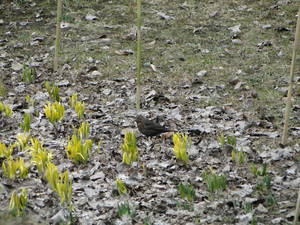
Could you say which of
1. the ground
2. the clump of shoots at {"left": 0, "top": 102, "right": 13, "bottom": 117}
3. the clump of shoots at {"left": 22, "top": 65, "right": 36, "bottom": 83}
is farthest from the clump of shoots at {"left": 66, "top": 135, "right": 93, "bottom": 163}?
the clump of shoots at {"left": 22, "top": 65, "right": 36, "bottom": 83}

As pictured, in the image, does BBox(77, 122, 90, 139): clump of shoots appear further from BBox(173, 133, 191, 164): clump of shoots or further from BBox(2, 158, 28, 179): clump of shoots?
BBox(173, 133, 191, 164): clump of shoots

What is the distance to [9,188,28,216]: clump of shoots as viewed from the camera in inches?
137

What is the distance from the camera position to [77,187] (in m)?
4.09

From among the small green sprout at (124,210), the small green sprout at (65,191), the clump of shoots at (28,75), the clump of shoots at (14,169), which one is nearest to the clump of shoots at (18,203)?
the small green sprout at (65,191)

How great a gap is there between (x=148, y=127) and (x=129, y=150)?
53 centimetres

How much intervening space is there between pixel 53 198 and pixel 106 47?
11.3ft

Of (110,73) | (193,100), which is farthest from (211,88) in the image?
(110,73)

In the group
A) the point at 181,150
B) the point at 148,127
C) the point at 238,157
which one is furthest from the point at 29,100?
the point at 238,157

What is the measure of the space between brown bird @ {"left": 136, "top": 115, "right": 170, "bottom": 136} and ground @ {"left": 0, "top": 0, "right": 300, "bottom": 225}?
0.23 feet

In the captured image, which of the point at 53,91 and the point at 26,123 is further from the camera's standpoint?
the point at 53,91

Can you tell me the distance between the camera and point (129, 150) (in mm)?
4359

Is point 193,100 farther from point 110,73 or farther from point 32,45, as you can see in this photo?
point 32,45

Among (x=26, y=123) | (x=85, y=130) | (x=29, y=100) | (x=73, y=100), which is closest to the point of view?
(x=85, y=130)

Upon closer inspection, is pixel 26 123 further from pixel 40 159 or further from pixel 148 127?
pixel 148 127
